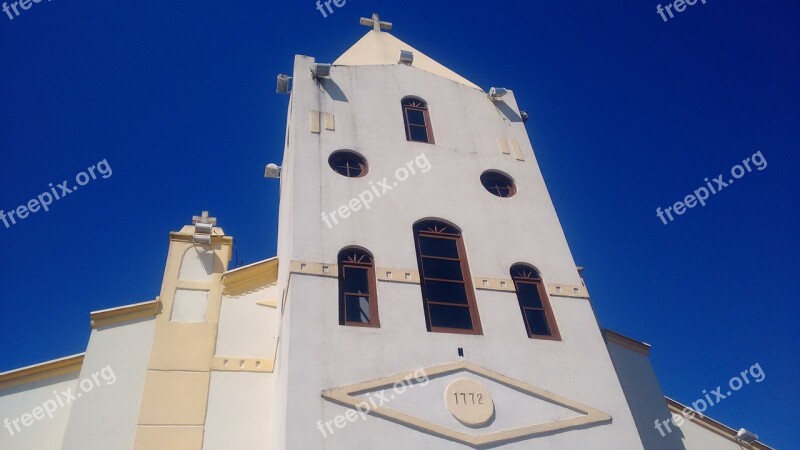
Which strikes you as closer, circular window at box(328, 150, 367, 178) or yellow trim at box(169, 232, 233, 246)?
circular window at box(328, 150, 367, 178)

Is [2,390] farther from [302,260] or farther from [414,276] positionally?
[414,276]

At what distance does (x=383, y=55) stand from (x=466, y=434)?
39.1 ft

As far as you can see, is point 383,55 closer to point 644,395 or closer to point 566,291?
point 566,291

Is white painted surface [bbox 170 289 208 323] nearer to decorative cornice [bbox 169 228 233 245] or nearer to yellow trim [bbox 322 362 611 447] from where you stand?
decorative cornice [bbox 169 228 233 245]

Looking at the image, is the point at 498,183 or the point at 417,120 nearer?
the point at 498,183

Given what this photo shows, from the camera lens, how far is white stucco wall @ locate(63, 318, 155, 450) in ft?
36.4

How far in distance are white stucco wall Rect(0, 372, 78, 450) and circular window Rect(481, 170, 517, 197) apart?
9.41m

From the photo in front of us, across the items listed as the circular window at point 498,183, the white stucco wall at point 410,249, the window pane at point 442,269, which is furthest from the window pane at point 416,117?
the window pane at point 442,269

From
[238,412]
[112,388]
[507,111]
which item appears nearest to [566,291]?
[507,111]

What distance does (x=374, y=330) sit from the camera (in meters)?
10.5

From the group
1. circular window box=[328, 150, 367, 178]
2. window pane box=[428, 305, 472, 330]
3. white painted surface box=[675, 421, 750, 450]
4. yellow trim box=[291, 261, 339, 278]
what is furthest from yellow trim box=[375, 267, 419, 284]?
white painted surface box=[675, 421, 750, 450]

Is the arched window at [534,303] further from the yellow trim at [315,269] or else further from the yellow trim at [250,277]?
the yellow trim at [250,277]

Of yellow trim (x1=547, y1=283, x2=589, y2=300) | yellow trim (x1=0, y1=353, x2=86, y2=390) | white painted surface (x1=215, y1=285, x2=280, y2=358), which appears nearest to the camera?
yellow trim (x1=0, y1=353, x2=86, y2=390)

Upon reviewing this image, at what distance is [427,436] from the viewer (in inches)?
372
